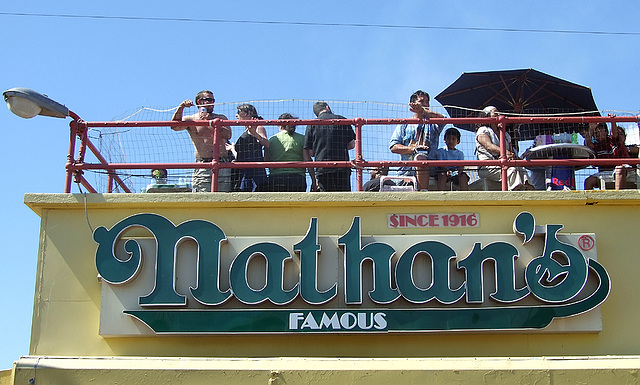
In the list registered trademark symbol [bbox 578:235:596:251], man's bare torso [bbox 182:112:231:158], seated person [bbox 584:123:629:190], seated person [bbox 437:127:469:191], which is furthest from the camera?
seated person [bbox 584:123:629:190]

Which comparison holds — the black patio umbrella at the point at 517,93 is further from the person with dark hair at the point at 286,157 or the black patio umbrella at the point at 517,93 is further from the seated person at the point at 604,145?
the person with dark hair at the point at 286,157

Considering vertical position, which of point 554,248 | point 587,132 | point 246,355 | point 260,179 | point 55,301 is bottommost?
point 246,355

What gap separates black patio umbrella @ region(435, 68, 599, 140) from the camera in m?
13.3

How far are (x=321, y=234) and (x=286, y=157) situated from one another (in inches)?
65.3

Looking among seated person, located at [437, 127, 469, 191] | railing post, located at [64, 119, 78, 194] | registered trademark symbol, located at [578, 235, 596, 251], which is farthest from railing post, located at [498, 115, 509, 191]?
railing post, located at [64, 119, 78, 194]

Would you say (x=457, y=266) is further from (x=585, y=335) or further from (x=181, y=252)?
(x=181, y=252)

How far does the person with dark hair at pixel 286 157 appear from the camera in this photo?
10625 millimetres

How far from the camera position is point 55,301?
31.8ft

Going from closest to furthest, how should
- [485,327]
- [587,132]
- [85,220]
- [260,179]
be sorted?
[485,327]
[85,220]
[260,179]
[587,132]

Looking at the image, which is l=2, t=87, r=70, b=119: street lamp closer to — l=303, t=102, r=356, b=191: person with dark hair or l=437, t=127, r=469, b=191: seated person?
l=303, t=102, r=356, b=191: person with dark hair

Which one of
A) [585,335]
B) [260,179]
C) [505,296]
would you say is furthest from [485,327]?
[260,179]

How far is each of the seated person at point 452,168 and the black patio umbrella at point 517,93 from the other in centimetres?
86

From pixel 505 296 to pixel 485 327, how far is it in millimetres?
415

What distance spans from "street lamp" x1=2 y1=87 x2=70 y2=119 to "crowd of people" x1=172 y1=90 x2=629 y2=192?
5.27ft
